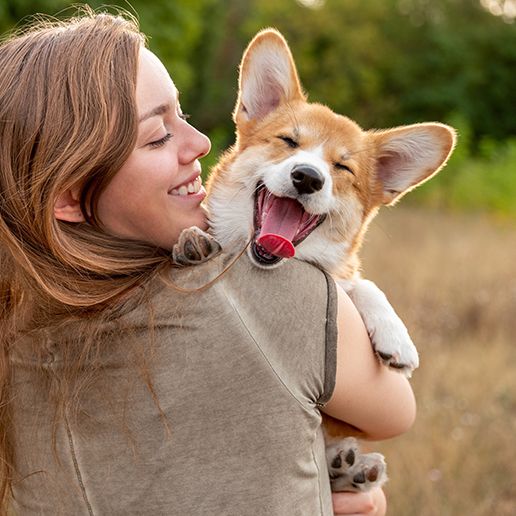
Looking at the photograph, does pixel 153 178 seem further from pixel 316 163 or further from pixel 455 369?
pixel 455 369

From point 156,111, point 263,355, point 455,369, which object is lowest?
point 455,369

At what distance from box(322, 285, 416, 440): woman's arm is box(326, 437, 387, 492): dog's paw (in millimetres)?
207

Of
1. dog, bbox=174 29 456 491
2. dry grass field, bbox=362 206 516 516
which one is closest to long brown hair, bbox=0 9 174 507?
dog, bbox=174 29 456 491

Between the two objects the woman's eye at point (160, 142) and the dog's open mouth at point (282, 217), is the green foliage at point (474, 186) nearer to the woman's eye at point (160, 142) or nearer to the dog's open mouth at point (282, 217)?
the dog's open mouth at point (282, 217)

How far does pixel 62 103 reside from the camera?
1787mm

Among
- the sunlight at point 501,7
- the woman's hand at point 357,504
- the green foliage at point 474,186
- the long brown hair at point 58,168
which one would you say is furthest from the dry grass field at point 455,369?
the sunlight at point 501,7

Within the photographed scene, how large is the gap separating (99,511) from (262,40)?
166 cm

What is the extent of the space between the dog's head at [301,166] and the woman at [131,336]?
0.53 meters

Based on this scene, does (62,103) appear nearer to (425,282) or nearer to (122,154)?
(122,154)

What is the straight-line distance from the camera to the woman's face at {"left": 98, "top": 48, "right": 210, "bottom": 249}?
6.22ft

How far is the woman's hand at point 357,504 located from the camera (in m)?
2.07

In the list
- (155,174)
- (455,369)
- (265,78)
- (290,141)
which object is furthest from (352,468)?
(455,369)

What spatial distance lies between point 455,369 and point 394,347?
355 cm

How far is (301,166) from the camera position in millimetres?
2439
